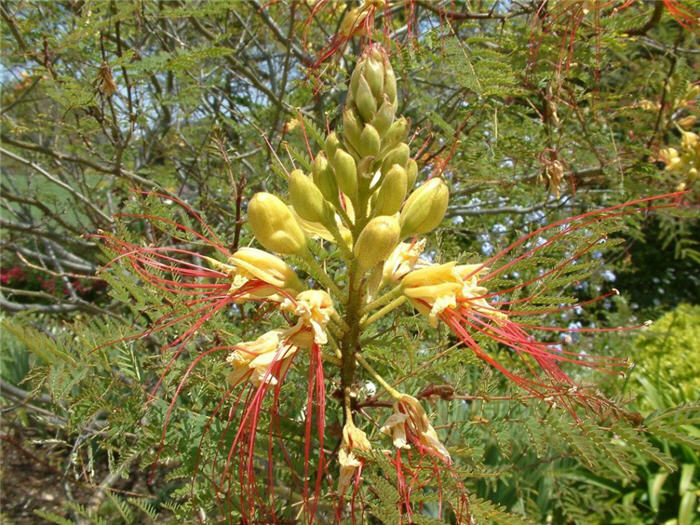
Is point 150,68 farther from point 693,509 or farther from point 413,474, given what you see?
point 693,509

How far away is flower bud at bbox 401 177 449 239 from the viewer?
1.09 meters

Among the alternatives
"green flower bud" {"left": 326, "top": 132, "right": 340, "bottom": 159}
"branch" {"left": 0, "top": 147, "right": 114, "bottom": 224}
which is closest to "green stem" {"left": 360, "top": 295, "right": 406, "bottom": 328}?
"green flower bud" {"left": 326, "top": 132, "right": 340, "bottom": 159}

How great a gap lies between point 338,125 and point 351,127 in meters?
0.78

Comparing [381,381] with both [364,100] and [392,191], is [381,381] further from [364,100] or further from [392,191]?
[364,100]

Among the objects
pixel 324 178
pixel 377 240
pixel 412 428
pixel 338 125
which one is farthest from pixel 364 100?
pixel 338 125

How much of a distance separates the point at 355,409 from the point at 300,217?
18.3 inches

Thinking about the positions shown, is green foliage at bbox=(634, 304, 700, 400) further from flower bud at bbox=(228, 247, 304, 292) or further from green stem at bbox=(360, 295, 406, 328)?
flower bud at bbox=(228, 247, 304, 292)

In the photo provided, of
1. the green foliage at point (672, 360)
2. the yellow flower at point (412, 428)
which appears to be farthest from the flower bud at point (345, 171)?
the green foliage at point (672, 360)

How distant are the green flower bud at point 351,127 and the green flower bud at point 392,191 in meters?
0.10

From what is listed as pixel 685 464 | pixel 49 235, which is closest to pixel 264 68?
pixel 49 235

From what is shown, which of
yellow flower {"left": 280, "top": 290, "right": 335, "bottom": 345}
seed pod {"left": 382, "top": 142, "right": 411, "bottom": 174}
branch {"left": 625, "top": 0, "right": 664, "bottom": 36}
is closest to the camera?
yellow flower {"left": 280, "top": 290, "right": 335, "bottom": 345}

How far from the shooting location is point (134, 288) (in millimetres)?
1277

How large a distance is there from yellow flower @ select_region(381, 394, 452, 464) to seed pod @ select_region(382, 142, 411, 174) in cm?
49

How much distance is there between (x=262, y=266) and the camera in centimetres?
107
